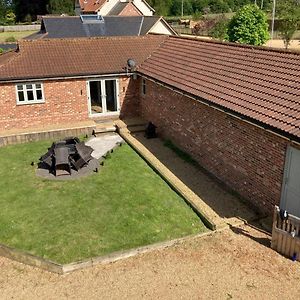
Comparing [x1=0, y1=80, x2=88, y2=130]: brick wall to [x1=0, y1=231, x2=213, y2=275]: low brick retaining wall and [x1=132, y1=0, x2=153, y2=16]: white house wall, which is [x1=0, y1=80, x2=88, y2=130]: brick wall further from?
[x1=132, y1=0, x2=153, y2=16]: white house wall

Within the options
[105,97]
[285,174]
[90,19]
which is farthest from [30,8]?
[285,174]

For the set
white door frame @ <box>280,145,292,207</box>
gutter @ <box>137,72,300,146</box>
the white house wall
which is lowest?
white door frame @ <box>280,145,292,207</box>

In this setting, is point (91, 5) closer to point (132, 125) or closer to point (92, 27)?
point (92, 27)

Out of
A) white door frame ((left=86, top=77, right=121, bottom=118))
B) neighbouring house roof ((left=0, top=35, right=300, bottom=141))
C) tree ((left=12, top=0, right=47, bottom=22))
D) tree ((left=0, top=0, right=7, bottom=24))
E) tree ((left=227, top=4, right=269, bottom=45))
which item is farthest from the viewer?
tree ((left=0, top=0, right=7, bottom=24))

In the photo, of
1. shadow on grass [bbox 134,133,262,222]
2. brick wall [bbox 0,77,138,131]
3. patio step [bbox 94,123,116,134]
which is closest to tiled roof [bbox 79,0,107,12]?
brick wall [bbox 0,77,138,131]

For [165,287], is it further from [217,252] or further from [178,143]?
[178,143]

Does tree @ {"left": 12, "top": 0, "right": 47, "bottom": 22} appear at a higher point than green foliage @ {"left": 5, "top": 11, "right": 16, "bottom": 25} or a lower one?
higher
